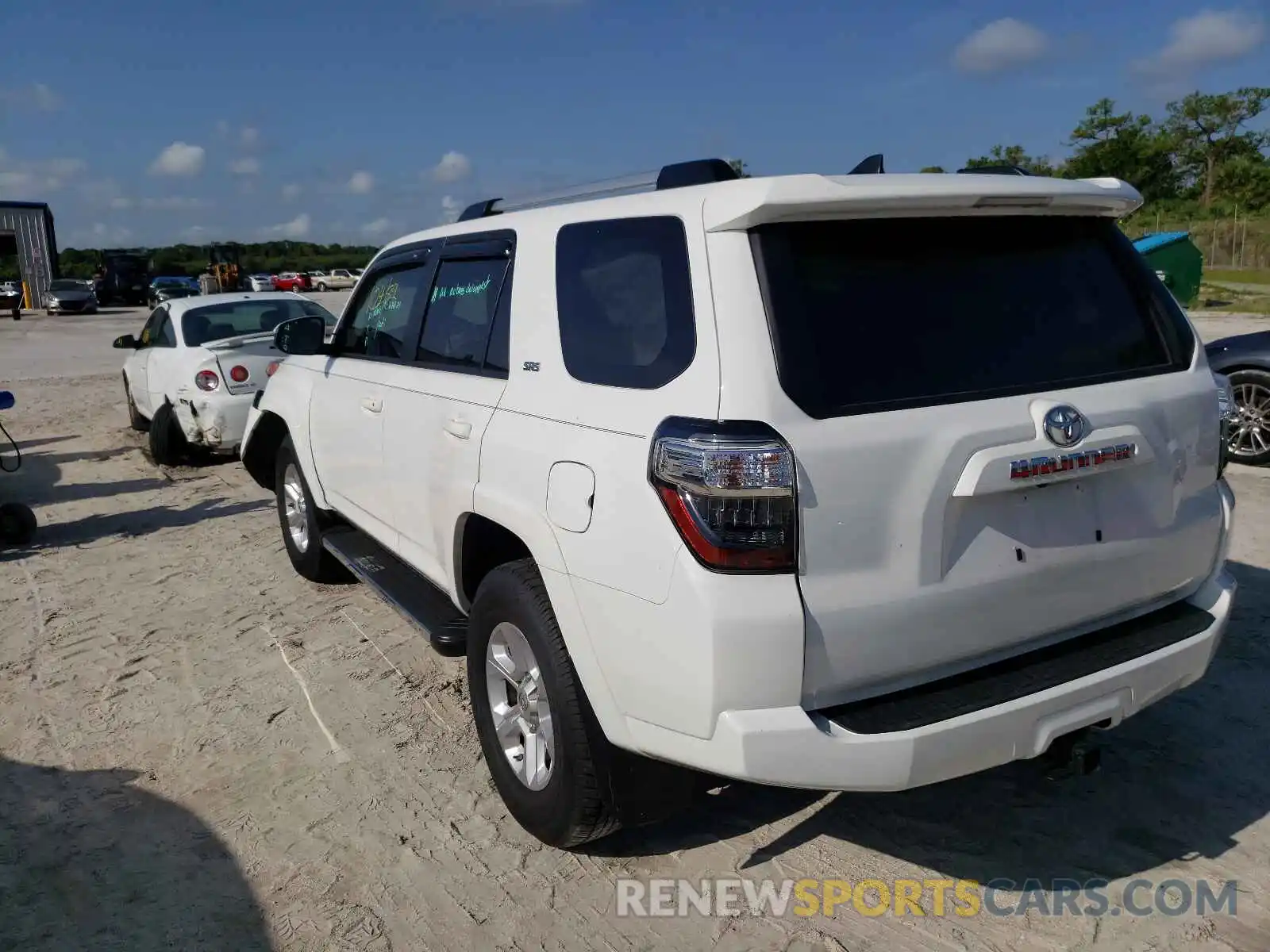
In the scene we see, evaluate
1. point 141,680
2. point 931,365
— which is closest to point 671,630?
point 931,365

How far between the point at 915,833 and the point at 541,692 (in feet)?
4.22

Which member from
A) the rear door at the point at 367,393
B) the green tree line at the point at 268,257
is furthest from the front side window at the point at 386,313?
the green tree line at the point at 268,257

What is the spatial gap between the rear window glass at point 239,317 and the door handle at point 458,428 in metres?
6.54

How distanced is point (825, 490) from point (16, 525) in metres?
6.54

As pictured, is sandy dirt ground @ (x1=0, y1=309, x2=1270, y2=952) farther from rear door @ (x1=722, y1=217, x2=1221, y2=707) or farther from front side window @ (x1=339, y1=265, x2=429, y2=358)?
front side window @ (x1=339, y1=265, x2=429, y2=358)

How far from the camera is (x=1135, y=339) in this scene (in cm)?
296

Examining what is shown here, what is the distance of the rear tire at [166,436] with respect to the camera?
365 inches

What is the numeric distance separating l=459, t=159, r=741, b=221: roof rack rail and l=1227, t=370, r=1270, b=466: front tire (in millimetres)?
6535

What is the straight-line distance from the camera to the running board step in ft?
11.8

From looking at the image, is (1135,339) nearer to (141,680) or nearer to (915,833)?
(915,833)

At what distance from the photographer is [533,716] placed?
312 centimetres

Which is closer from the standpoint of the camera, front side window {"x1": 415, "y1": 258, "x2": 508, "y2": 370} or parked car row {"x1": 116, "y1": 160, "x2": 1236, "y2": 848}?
parked car row {"x1": 116, "y1": 160, "x2": 1236, "y2": 848}

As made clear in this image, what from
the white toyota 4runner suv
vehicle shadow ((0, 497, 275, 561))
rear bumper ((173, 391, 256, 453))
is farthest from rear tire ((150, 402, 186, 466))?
the white toyota 4runner suv

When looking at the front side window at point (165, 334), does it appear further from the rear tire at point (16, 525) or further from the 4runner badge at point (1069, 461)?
the 4runner badge at point (1069, 461)
